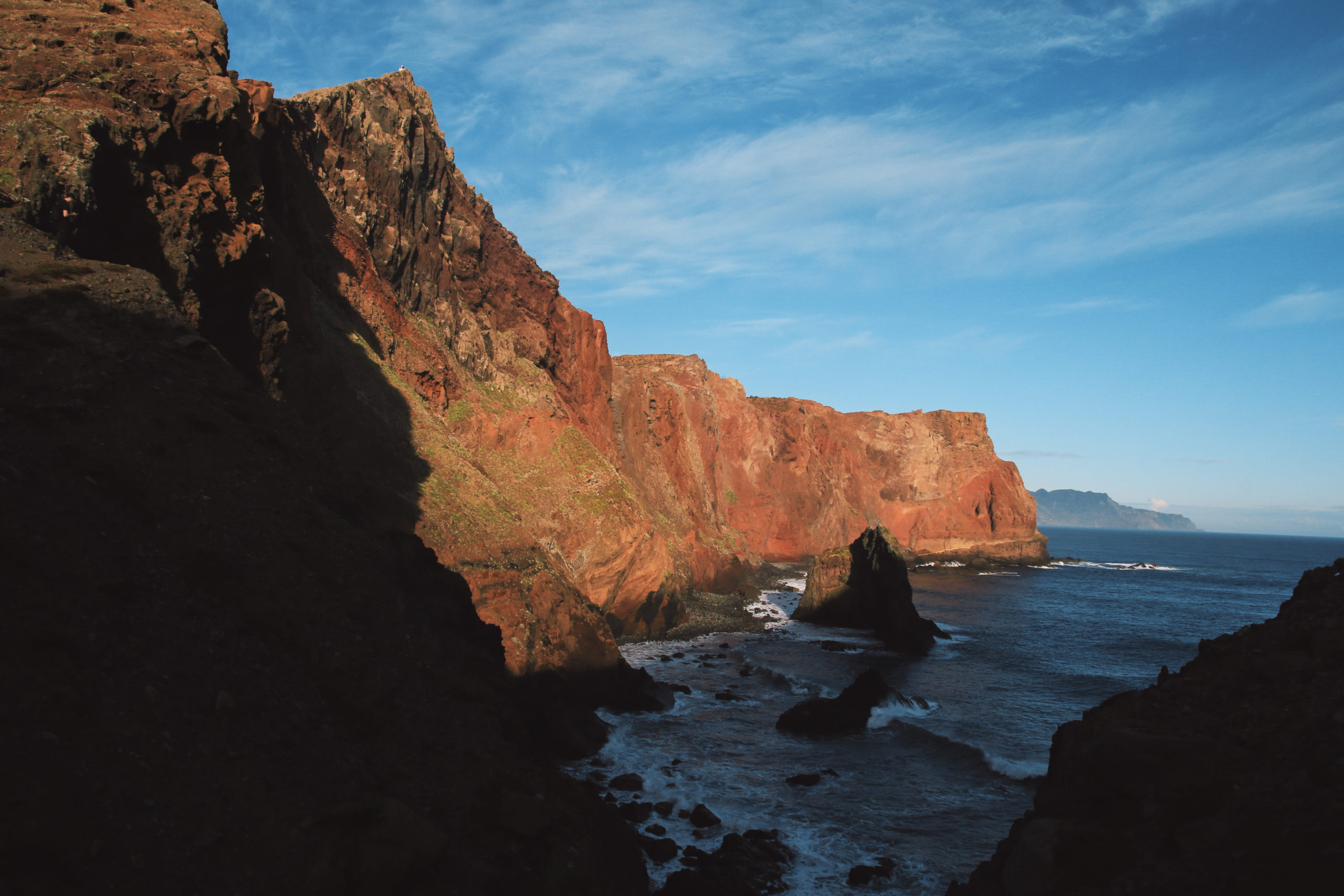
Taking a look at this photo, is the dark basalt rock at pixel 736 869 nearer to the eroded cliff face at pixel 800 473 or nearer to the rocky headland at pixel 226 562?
the rocky headland at pixel 226 562

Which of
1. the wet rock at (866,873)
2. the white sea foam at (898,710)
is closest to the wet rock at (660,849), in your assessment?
the wet rock at (866,873)

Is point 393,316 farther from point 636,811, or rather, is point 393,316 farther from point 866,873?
point 866,873

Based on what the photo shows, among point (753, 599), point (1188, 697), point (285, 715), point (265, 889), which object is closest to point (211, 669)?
point (285, 715)

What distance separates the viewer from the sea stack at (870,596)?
45969mm

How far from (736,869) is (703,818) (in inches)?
108

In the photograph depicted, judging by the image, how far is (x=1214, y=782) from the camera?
8.05 metres

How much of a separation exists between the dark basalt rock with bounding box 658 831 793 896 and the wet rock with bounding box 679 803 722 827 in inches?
30.0

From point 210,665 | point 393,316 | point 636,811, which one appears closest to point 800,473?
point 393,316

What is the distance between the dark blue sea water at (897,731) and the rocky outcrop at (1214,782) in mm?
9234

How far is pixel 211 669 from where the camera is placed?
368 inches

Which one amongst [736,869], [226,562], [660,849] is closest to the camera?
[226,562]

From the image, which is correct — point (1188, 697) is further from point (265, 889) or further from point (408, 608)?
point (408, 608)

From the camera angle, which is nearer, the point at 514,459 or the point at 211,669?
the point at 211,669

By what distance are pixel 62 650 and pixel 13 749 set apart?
57.6 inches
